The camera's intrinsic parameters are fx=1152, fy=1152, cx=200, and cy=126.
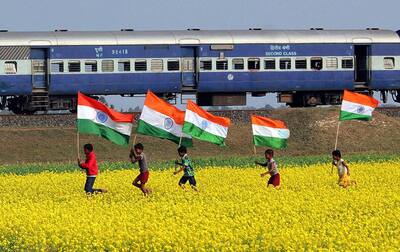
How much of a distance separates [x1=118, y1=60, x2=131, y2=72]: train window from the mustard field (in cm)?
1931

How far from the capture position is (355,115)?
1364 inches

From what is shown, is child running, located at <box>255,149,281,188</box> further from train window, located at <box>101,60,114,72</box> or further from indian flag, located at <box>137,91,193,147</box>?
train window, located at <box>101,60,114,72</box>

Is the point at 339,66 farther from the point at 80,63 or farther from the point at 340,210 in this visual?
the point at 340,210

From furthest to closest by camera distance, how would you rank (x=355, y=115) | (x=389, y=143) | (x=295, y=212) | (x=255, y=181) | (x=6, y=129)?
(x=389, y=143) → (x=6, y=129) → (x=355, y=115) → (x=255, y=181) → (x=295, y=212)

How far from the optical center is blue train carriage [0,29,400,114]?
1953 inches

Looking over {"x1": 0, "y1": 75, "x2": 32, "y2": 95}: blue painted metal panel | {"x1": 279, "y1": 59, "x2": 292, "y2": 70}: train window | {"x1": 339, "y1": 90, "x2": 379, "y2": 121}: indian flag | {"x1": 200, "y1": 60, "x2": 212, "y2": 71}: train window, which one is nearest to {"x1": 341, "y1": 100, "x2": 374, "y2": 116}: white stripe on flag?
{"x1": 339, "y1": 90, "x2": 379, "y2": 121}: indian flag

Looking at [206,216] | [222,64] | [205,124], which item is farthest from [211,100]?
[206,216]

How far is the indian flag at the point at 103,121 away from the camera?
94.4ft

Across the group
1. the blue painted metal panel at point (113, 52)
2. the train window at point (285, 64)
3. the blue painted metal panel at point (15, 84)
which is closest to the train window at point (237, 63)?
the train window at point (285, 64)

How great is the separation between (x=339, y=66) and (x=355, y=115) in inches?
781

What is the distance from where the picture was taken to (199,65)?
51938mm

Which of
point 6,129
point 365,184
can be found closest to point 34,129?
point 6,129

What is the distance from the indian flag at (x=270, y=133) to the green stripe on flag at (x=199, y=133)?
7.30ft

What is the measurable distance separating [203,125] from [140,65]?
2016 cm
